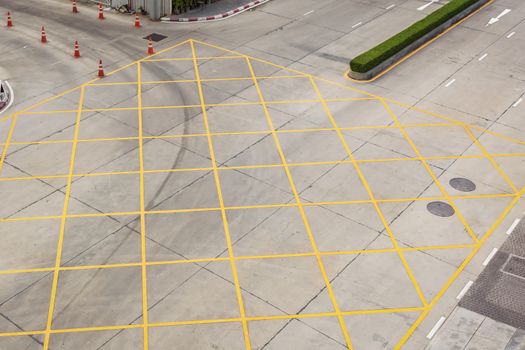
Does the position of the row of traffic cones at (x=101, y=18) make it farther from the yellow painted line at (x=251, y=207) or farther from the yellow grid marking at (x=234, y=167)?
the yellow painted line at (x=251, y=207)

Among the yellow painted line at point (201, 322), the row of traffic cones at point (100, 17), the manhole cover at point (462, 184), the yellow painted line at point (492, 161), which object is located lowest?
the yellow painted line at point (201, 322)

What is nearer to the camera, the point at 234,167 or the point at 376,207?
the point at 376,207

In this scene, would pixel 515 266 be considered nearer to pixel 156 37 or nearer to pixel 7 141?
pixel 7 141

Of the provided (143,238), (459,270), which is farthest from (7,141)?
(459,270)

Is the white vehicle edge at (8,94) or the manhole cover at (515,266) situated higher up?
the white vehicle edge at (8,94)

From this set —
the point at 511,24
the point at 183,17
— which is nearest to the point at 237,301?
the point at 183,17

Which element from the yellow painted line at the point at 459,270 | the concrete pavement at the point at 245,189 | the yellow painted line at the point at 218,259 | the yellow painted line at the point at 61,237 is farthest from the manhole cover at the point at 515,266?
the yellow painted line at the point at 61,237
